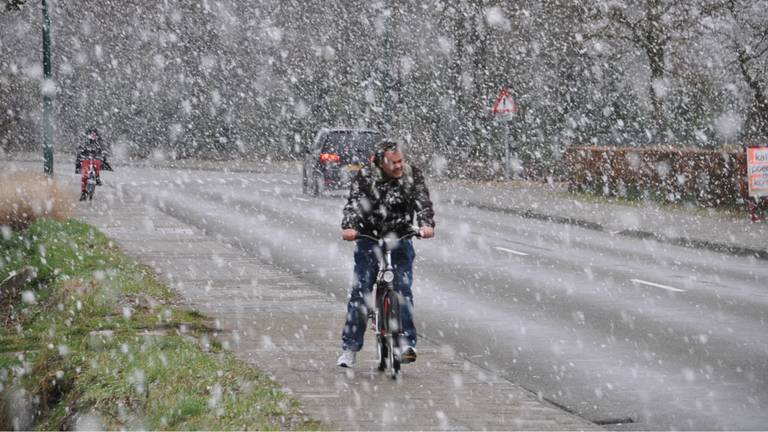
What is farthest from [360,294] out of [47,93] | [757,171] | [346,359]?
[47,93]

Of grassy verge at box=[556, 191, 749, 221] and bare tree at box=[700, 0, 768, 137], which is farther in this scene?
bare tree at box=[700, 0, 768, 137]

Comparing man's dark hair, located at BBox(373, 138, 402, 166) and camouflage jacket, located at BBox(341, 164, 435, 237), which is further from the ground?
man's dark hair, located at BBox(373, 138, 402, 166)

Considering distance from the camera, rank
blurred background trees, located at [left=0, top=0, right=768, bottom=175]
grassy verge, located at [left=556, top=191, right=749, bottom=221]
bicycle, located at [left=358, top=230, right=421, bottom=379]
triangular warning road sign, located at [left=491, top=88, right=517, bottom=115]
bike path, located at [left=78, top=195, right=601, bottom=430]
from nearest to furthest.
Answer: bike path, located at [left=78, top=195, right=601, bottom=430], bicycle, located at [left=358, top=230, right=421, bottom=379], grassy verge, located at [left=556, top=191, right=749, bottom=221], triangular warning road sign, located at [left=491, top=88, right=517, bottom=115], blurred background trees, located at [left=0, top=0, right=768, bottom=175]

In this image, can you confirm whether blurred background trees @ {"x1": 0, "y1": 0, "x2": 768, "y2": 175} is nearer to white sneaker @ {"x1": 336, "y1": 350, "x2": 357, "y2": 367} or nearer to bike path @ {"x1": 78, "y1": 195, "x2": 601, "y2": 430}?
bike path @ {"x1": 78, "y1": 195, "x2": 601, "y2": 430}

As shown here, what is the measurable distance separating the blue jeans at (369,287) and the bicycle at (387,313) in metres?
0.06

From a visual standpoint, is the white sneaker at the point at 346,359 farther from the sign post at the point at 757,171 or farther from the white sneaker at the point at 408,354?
the sign post at the point at 757,171

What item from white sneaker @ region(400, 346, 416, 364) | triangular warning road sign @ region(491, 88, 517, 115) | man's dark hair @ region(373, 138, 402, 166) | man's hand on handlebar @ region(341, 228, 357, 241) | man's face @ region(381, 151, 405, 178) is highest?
triangular warning road sign @ region(491, 88, 517, 115)

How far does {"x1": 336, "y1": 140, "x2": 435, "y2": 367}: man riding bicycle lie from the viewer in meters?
8.23

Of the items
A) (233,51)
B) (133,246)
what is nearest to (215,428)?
(133,246)

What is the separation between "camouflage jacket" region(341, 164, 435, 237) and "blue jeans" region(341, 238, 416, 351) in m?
0.13

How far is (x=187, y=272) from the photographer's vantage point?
47.1ft

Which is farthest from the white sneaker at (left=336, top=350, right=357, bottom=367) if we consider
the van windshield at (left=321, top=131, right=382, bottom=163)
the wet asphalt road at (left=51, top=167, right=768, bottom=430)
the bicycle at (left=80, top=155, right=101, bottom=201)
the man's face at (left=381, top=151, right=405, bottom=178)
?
the van windshield at (left=321, top=131, right=382, bottom=163)

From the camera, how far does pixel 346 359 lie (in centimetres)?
838

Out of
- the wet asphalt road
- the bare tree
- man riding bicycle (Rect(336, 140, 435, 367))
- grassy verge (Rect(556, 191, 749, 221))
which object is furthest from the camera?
the bare tree
